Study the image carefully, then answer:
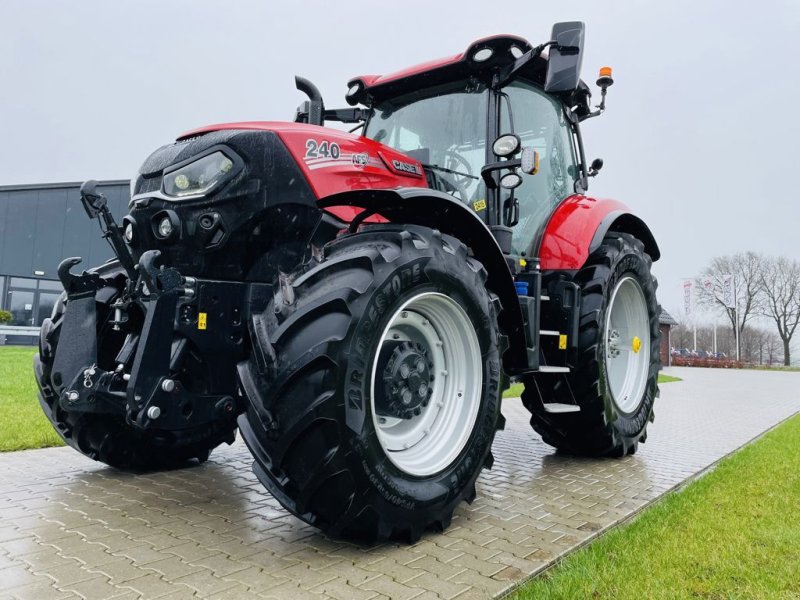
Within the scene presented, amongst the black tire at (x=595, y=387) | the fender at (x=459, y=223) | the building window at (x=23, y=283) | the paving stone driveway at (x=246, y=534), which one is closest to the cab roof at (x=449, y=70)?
the fender at (x=459, y=223)

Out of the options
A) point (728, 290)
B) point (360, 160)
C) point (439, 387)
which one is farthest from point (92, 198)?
point (728, 290)

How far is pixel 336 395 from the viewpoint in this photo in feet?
8.59

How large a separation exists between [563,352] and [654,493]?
112cm

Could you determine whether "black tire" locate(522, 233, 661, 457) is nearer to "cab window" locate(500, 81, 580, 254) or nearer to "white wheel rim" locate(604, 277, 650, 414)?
"white wheel rim" locate(604, 277, 650, 414)

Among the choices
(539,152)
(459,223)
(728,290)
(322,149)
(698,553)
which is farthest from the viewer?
(728,290)

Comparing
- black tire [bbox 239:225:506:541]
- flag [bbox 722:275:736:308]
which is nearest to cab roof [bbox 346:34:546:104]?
black tire [bbox 239:225:506:541]

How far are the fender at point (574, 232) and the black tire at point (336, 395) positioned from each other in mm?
1920

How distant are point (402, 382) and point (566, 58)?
2170 millimetres

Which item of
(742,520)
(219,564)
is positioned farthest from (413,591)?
(742,520)

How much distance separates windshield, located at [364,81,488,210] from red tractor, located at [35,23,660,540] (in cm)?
1

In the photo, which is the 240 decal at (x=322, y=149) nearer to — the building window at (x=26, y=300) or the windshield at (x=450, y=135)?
the windshield at (x=450, y=135)

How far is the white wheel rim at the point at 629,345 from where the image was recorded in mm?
5453

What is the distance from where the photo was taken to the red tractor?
106 inches

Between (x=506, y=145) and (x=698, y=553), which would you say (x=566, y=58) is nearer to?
(x=506, y=145)
